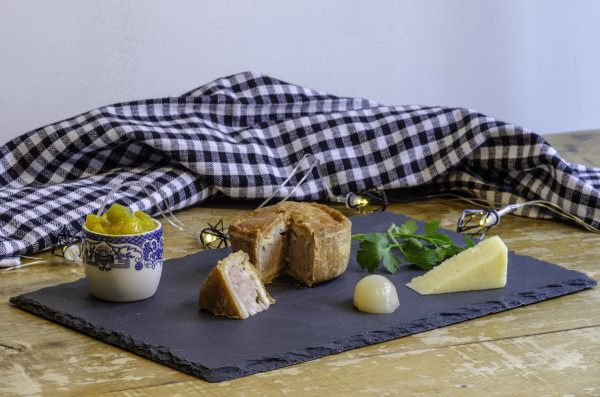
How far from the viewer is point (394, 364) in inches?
45.1

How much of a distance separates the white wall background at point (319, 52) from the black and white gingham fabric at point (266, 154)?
797 millimetres

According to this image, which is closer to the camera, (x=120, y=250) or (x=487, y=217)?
(x=120, y=250)

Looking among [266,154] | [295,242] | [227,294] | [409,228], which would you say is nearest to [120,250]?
[227,294]

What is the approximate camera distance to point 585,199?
1824 millimetres

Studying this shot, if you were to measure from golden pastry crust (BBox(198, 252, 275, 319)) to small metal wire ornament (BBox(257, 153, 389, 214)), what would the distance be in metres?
0.58

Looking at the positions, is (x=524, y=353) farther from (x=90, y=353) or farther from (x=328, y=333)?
(x=90, y=353)

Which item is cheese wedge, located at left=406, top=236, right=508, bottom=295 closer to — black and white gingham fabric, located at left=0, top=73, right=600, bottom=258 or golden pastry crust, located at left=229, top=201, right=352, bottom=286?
golden pastry crust, located at left=229, top=201, right=352, bottom=286

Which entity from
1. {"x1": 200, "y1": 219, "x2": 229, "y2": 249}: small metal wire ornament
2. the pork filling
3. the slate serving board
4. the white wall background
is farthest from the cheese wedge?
the white wall background

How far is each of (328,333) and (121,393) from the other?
0.32 metres

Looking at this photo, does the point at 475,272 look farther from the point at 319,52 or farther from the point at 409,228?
the point at 319,52

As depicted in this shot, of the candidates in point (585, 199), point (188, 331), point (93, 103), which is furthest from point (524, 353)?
point (93, 103)

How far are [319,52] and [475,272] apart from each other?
1884mm

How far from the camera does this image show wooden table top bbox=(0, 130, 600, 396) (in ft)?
3.52

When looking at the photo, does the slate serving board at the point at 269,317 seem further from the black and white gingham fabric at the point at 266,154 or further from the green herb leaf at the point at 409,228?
the black and white gingham fabric at the point at 266,154
